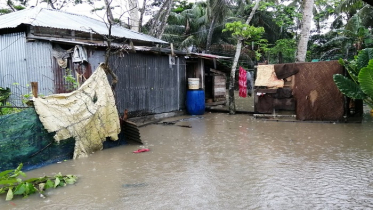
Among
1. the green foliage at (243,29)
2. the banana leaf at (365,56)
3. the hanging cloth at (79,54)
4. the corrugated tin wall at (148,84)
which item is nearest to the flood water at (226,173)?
the banana leaf at (365,56)

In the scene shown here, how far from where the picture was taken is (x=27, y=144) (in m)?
5.79

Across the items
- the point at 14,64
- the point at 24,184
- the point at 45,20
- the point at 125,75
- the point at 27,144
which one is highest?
the point at 45,20

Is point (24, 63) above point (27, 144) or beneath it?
above

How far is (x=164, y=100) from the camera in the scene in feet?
40.9

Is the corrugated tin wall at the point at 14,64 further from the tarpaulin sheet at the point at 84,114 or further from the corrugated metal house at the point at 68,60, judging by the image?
the tarpaulin sheet at the point at 84,114

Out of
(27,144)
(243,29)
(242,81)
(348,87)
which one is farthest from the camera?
(242,81)

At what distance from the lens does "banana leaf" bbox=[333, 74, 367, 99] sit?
9492 millimetres

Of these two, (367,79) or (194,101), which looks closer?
(367,79)

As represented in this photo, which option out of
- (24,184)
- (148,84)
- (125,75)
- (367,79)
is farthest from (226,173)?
(148,84)

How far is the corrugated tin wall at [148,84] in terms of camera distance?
34.6 ft

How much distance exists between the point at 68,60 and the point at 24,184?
5.09 meters

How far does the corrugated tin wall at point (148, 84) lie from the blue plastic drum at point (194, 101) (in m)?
0.31

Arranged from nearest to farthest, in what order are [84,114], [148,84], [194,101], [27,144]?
1. [27,144]
2. [84,114]
3. [148,84]
4. [194,101]

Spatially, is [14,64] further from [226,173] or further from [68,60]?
[226,173]
